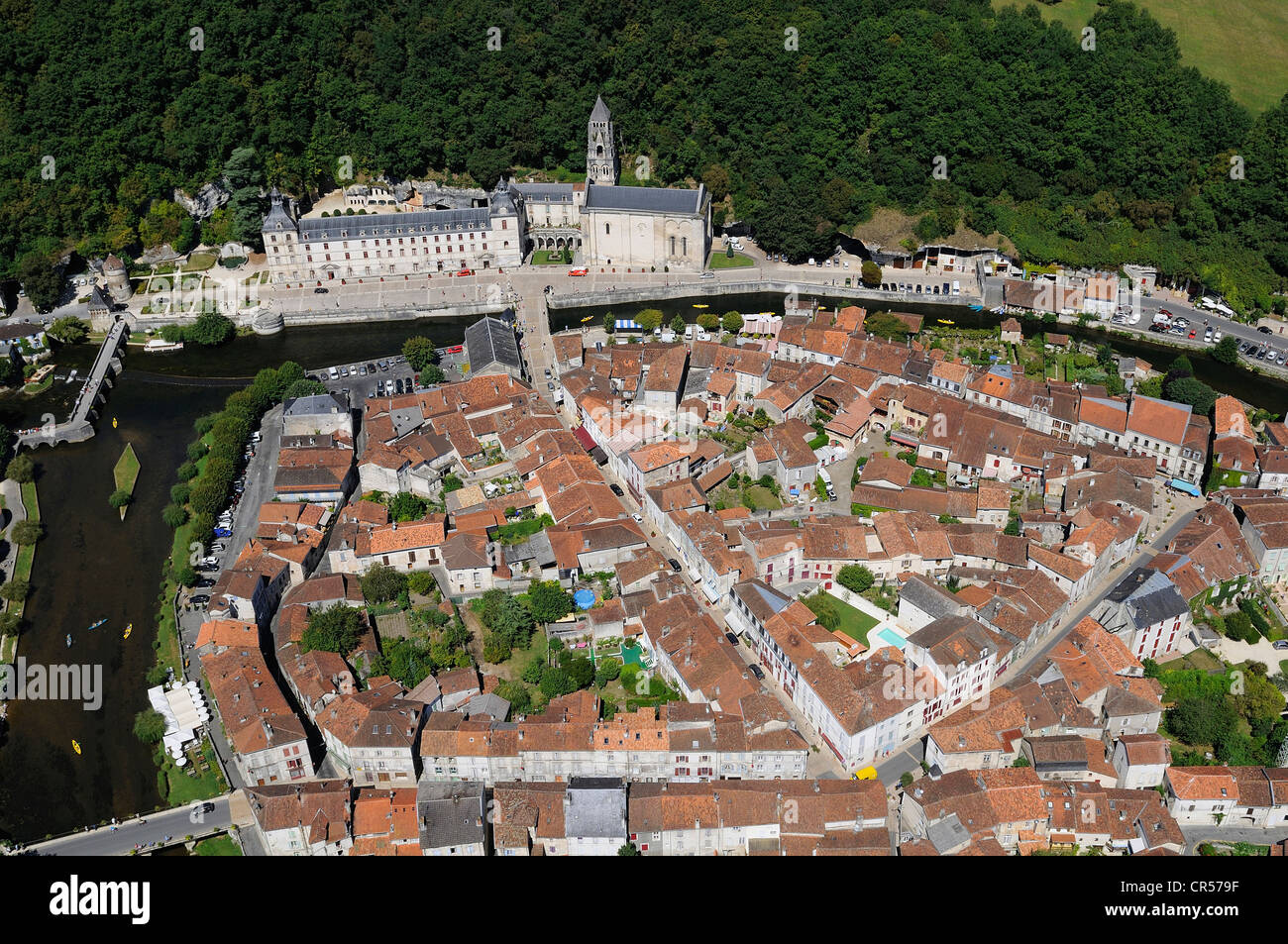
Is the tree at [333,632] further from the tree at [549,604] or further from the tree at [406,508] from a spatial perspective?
the tree at [406,508]

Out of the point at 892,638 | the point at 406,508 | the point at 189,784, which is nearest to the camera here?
the point at 189,784

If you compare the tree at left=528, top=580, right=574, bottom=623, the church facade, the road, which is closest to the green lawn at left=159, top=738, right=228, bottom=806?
the road

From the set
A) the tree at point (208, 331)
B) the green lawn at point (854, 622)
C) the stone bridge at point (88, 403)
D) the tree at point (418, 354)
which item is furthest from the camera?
the tree at point (208, 331)

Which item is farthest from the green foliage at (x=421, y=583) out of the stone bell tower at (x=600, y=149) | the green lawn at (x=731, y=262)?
the stone bell tower at (x=600, y=149)

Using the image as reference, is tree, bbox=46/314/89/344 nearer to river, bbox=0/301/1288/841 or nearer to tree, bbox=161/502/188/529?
river, bbox=0/301/1288/841

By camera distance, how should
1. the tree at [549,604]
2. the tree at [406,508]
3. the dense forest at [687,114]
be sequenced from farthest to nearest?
1. the dense forest at [687,114]
2. the tree at [406,508]
3. the tree at [549,604]

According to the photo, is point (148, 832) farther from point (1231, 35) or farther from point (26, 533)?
point (1231, 35)

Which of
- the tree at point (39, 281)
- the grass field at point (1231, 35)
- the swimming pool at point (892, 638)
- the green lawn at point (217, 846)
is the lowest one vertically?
the green lawn at point (217, 846)

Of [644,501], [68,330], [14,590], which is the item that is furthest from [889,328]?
[68,330]
